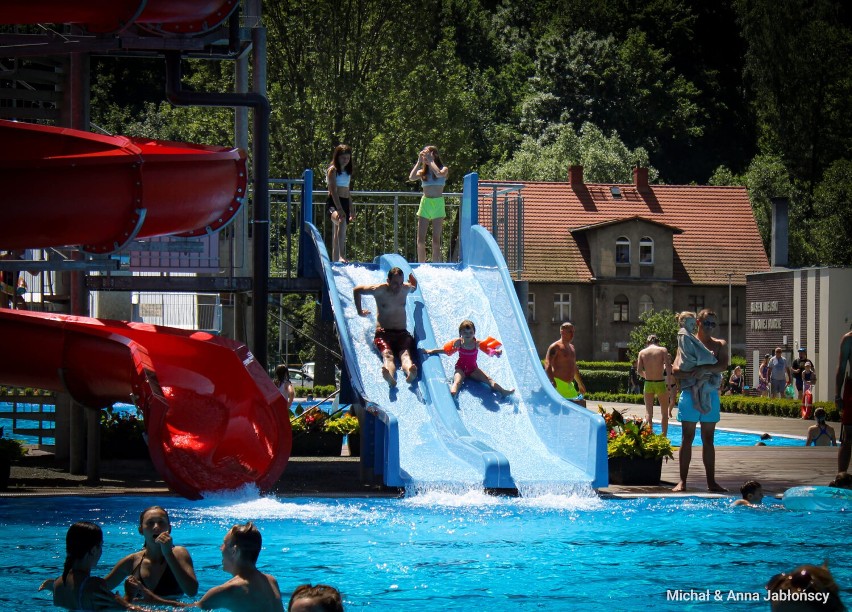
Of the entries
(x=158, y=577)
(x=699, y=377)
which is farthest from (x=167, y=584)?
(x=699, y=377)

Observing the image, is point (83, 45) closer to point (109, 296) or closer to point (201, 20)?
point (201, 20)

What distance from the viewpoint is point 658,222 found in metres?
58.6

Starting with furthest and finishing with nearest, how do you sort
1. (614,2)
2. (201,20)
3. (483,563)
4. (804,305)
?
(614,2)
(804,305)
(201,20)
(483,563)

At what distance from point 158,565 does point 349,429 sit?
8929 millimetres

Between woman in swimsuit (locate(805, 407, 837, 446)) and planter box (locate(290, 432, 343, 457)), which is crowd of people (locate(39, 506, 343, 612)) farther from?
woman in swimsuit (locate(805, 407, 837, 446))

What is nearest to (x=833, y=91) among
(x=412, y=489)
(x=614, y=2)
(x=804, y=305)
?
(x=614, y=2)

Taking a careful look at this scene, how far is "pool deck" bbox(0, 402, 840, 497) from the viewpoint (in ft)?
44.3

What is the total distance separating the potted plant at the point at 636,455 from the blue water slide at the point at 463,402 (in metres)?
0.60

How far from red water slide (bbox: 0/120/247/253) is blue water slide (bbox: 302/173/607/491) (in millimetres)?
2688

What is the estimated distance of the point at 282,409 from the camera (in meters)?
13.7

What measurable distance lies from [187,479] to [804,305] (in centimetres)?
2802

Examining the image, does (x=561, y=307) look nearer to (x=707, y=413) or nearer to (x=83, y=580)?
(x=707, y=413)

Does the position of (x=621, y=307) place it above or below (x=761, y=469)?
above

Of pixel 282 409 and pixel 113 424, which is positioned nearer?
pixel 282 409
